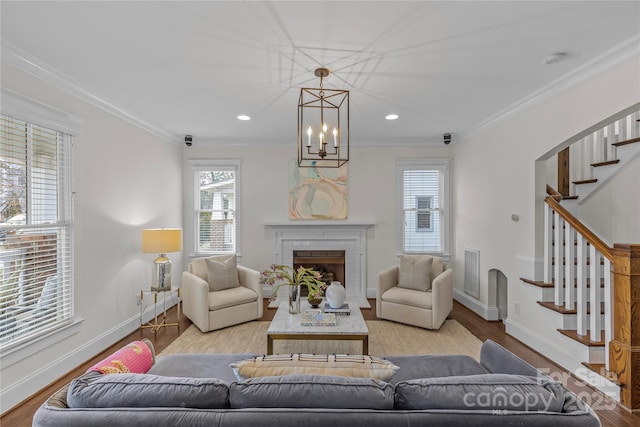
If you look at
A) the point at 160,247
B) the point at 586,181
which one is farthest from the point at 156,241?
the point at 586,181

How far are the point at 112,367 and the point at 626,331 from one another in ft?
11.3

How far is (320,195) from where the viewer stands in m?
5.36

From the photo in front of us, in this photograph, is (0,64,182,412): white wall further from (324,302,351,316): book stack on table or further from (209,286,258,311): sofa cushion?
(324,302,351,316): book stack on table

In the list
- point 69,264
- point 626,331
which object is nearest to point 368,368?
point 626,331

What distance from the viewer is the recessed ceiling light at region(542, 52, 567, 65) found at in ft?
8.19

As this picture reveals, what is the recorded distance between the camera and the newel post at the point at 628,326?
2.37 metres

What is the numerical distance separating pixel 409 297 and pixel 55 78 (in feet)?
14.0

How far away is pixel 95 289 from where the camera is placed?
330 centimetres

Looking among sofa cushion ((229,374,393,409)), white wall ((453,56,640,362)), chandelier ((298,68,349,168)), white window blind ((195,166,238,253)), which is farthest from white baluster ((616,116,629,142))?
white window blind ((195,166,238,253))

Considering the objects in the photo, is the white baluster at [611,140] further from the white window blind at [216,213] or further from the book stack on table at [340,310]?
the white window blind at [216,213]

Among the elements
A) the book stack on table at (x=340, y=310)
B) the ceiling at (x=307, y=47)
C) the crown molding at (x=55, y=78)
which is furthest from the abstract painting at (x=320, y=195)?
the crown molding at (x=55, y=78)

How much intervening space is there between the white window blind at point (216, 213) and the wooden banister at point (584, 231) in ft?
14.4

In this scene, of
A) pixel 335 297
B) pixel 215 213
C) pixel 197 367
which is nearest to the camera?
pixel 197 367

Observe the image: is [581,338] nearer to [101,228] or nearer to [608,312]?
[608,312]
